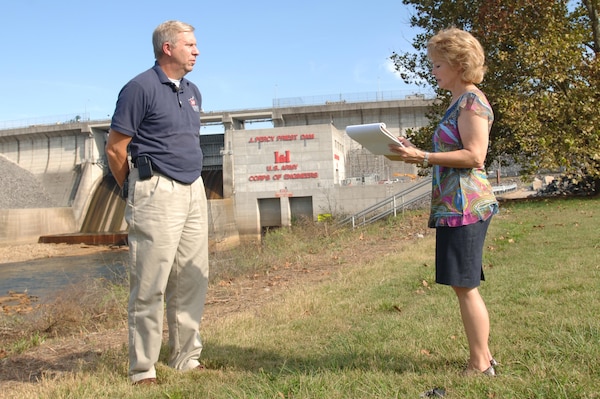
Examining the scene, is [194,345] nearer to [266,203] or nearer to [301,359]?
[301,359]

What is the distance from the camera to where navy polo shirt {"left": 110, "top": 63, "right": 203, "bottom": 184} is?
3371mm

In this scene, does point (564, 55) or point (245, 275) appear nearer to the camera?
point (245, 275)

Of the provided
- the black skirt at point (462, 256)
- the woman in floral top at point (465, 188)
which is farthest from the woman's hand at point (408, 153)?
the black skirt at point (462, 256)

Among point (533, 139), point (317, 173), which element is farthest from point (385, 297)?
point (317, 173)

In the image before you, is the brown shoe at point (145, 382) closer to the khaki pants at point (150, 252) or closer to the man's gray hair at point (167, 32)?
the khaki pants at point (150, 252)

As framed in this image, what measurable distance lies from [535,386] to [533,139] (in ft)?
59.3

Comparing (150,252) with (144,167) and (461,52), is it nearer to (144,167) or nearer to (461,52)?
(144,167)

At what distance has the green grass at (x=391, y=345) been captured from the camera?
294 cm

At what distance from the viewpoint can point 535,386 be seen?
2748 mm

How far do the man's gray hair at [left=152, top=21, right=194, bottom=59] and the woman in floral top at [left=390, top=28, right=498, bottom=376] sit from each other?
155 cm

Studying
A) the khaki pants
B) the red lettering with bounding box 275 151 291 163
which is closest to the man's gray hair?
the khaki pants

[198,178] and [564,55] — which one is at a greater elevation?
[564,55]

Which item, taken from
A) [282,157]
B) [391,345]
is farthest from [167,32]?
[282,157]

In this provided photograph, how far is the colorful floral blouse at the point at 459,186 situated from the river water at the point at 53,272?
43.5 feet
